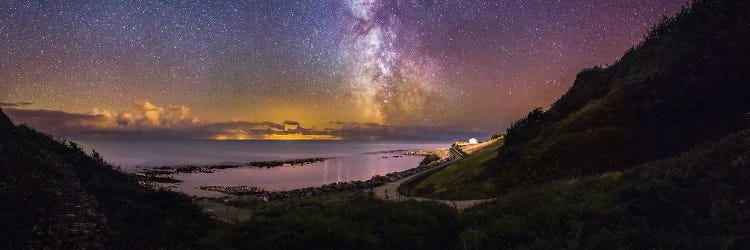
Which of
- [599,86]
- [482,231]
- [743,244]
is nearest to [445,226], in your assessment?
[482,231]

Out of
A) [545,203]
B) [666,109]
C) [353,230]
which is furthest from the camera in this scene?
[666,109]

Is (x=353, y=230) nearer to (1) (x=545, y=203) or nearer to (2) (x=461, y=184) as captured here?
(1) (x=545, y=203)

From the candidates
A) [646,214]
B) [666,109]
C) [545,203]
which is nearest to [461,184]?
[666,109]

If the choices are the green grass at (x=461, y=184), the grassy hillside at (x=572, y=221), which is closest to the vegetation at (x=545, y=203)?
the grassy hillside at (x=572, y=221)

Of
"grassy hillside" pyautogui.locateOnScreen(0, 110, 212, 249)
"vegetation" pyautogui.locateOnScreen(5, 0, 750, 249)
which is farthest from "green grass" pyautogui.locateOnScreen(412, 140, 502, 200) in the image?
"grassy hillside" pyautogui.locateOnScreen(0, 110, 212, 249)

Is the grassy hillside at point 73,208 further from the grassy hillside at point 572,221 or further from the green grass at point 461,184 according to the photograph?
the green grass at point 461,184

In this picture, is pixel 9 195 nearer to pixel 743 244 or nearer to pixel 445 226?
pixel 445 226

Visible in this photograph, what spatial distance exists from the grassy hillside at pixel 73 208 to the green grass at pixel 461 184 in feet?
45.0

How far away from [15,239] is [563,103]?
32.1 m

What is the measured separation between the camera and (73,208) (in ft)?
37.7

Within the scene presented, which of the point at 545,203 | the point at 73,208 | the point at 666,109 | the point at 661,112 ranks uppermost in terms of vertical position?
the point at 666,109

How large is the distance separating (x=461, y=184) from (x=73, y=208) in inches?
796

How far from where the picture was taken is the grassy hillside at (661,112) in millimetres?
20375

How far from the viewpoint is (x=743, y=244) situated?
767 cm
